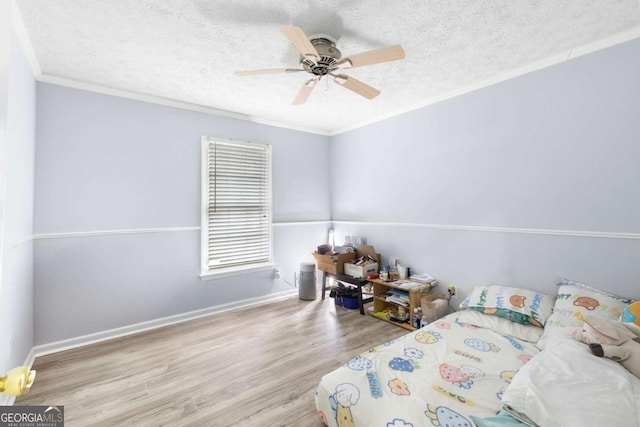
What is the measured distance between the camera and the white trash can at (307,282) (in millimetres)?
3855

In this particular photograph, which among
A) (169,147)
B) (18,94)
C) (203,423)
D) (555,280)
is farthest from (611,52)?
(18,94)

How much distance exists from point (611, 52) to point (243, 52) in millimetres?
2921

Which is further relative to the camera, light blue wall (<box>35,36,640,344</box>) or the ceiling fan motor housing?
light blue wall (<box>35,36,640,344</box>)

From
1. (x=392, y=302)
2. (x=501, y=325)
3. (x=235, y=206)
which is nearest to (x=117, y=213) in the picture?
(x=235, y=206)

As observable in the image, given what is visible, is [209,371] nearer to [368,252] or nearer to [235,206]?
[235,206]

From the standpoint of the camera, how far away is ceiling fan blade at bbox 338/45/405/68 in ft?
5.71

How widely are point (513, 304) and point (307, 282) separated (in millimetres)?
2432

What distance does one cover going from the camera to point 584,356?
1.44 m

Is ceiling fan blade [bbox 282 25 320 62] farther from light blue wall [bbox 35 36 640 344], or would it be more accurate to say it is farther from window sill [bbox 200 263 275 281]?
window sill [bbox 200 263 275 281]

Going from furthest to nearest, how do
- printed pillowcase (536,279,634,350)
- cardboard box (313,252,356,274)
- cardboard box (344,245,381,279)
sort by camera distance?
cardboard box (313,252,356,274)
cardboard box (344,245,381,279)
printed pillowcase (536,279,634,350)

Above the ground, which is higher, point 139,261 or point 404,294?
point 139,261

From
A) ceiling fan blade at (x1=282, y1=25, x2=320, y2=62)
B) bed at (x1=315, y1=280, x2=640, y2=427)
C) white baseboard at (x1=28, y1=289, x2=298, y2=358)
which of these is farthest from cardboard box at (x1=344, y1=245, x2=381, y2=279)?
ceiling fan blade at (x1=282, y1=25, x2=320, y2=62)

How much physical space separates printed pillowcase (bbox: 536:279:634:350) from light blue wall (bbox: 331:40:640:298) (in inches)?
6.2

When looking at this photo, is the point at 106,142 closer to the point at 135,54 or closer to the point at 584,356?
the point at 135,54
